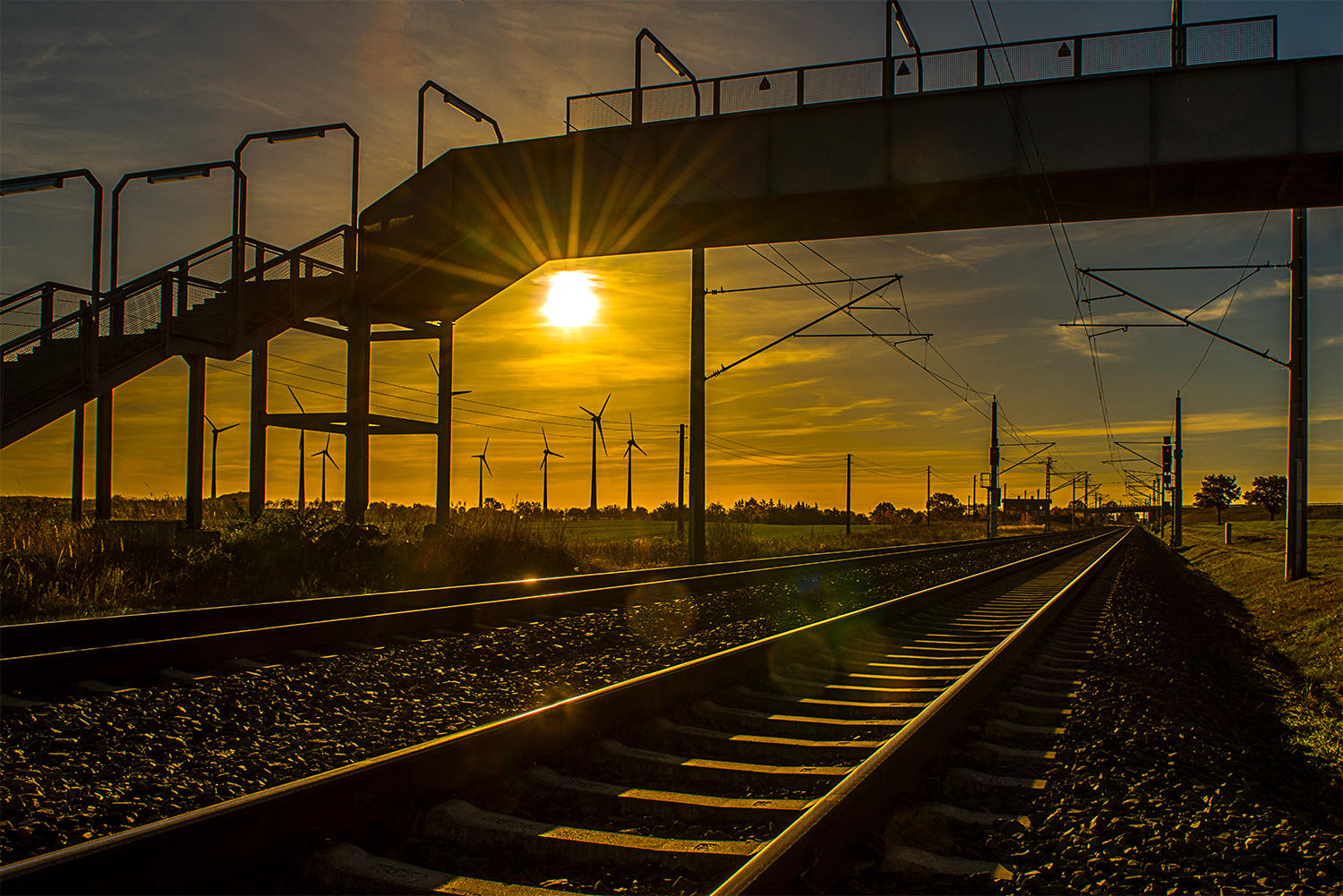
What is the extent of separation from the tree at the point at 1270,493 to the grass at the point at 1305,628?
416ft

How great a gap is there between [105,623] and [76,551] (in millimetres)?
6546

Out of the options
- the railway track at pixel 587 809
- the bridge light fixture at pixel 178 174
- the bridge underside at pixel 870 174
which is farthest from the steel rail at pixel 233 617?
the bridge light fixture at pixel 178 174

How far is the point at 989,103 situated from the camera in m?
18.4

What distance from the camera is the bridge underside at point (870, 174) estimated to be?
1723 centimetres

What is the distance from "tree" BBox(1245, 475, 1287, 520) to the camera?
140000 millimetres

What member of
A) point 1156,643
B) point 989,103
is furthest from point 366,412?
point 1156,643

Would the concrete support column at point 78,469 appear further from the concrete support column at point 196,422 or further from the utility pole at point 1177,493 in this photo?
the utility pole at point 1177,493

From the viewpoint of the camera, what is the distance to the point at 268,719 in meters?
5.61

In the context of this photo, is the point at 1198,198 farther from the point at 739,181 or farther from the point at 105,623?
the point at 105,623

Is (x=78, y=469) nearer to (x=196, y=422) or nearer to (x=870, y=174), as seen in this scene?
(x=196, y=422)

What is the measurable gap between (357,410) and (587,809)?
1972cm

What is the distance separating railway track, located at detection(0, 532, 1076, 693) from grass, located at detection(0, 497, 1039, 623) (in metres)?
2.72

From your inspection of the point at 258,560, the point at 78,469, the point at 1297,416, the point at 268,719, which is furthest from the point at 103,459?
the point at 1297,416

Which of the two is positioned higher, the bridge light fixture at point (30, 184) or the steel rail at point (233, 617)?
the bridge light fixture at point (30, 184)
